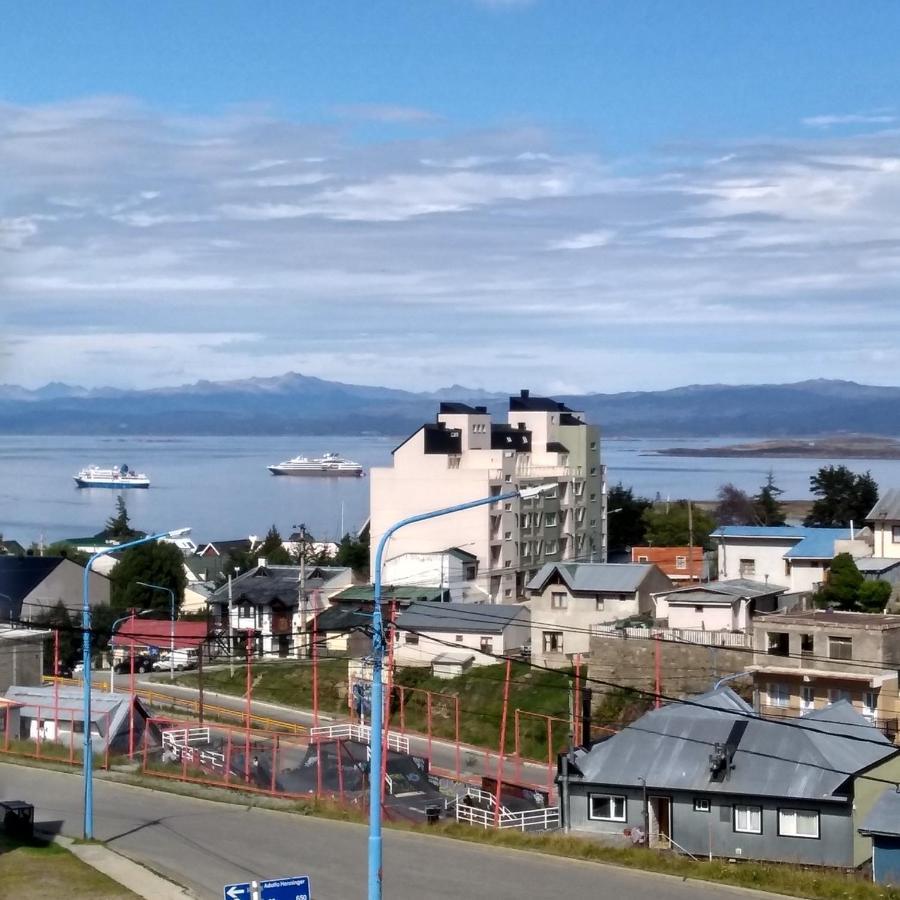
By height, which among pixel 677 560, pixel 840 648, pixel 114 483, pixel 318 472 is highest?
pixel 318 472

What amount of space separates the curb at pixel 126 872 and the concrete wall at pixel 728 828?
221 inches

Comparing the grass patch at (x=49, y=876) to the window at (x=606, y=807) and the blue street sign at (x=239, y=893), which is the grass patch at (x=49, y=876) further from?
the window at (x=606, y=807)

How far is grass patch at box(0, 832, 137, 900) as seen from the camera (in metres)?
11.2

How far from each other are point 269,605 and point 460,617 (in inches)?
284

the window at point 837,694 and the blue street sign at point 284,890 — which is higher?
the blue street sign at point 284,890

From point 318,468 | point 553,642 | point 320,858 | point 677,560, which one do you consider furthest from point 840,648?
point 318,468

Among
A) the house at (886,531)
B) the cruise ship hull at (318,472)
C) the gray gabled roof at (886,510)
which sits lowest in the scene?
the house at (886,531)

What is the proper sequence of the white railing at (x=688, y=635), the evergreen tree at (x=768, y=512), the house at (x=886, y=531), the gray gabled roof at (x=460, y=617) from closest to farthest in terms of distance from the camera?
1. the white railing at (x=688, y=635)
2. the gray gabled roof at (x=460, y=617)
3. the house at (x=886, y=531)
4. the evergreen tree at (x=768, y=512)

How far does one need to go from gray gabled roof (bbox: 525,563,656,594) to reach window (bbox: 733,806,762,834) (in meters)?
14.6

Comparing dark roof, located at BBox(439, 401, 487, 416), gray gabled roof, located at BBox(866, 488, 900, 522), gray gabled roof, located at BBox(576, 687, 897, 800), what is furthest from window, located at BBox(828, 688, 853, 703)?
dark roof, located at BBox(439, 401, 487, 416)

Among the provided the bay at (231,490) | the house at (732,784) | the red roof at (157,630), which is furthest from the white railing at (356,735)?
the bay at (231,490)

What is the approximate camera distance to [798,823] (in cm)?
1526

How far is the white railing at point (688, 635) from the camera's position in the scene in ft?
82.9

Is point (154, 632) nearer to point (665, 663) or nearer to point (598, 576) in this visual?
point (598, 576)
